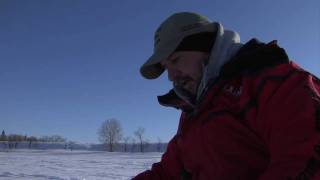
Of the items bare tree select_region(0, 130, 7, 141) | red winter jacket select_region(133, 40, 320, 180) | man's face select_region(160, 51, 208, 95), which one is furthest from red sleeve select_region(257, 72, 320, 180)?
bare tree select_region(0, 130, 7, 141)

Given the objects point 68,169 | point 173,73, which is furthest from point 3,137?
point 173,73

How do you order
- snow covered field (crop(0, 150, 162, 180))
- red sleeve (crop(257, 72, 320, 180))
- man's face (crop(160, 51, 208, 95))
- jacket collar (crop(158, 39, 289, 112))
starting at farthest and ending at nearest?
snow covered field (crop(0, 150, 162, 180)), man's face (crop(160, 51, 208, 95)), jacket collar (crop(158, 39, 289, 112)), red sleeve (crop(257, 72, 320, 180))

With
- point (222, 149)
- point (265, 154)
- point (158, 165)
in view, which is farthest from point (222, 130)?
point (158, 165)

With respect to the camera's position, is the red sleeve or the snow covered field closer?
the red sleeve

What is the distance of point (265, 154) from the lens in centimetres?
154

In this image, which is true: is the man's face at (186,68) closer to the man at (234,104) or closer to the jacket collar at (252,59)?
the man at (234,104)

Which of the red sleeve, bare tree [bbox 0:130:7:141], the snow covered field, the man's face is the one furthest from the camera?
bare tree [bbox 0:130:7:141]

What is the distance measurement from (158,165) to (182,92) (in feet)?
2.11

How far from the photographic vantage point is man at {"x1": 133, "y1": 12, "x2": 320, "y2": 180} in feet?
4.18

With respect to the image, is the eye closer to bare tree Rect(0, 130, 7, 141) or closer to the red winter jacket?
the red winter jacket

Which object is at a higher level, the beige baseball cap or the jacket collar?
the beige baseball cap

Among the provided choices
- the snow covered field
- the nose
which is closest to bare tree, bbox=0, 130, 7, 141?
the snow covered field

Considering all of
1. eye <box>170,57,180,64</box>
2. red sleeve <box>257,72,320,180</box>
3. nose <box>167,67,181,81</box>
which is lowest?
red sleeve <box>257,72,320,180</box>

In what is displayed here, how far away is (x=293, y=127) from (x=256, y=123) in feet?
0.70
